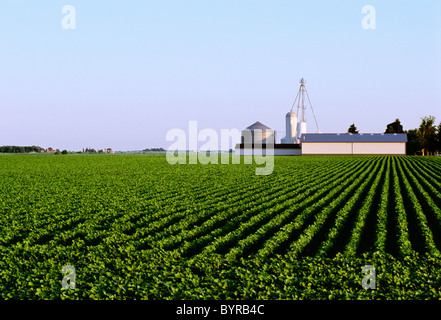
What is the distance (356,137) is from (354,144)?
1.77 meters

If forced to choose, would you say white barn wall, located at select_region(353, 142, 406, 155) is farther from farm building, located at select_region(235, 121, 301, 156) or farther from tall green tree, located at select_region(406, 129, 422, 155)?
farm building, located at select_region(235, 121, 301, 156)

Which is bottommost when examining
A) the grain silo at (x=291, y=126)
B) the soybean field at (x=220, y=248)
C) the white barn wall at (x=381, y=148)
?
the soybean field at (x=220, y=248)

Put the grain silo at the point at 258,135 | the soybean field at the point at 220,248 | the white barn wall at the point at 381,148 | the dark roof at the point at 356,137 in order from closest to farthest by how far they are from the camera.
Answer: the soybean field at the point at 220,248, the white barn wall at the point at 381,148, the dark roof at the point at 356,137, the grain silo at the point at 258,135

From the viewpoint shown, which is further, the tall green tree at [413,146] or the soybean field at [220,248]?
the tall green tree at [413,146]

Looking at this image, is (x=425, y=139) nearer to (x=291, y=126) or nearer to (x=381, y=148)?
(x=381, y=148)

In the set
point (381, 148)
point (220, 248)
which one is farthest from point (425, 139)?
point (220, 248)

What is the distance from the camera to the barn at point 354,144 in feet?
260

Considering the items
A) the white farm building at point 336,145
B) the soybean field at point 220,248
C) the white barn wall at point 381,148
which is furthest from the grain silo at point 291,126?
the soybean field at point 220,248

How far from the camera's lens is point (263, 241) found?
10406 mm

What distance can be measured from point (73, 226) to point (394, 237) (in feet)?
30.1

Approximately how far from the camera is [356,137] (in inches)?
3179

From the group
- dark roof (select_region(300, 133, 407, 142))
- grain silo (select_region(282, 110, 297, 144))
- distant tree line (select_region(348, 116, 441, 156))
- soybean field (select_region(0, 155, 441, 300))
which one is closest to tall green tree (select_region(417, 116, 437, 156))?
distant tree line (select_region(348, 116, 441, 156))

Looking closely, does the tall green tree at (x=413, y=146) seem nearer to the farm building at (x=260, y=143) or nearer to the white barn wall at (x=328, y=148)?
the white barn wall at (x=328, y=148)

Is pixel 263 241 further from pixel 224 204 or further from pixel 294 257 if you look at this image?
pixel 224 204
